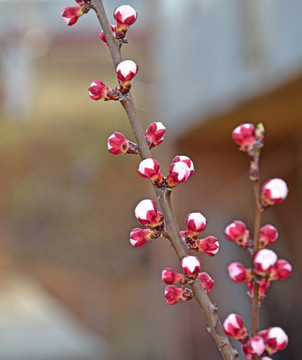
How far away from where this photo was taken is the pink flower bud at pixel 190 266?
Answer: 1.15ft

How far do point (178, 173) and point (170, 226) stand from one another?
0.10 feet

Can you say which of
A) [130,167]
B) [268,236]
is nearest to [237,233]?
[268,236]

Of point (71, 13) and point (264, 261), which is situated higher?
point (71, 13)

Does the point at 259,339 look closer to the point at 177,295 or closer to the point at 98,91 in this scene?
the point at 177,295

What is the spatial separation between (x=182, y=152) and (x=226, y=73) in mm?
696

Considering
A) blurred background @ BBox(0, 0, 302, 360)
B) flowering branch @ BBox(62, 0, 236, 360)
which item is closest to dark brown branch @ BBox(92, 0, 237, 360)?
flowering branch @ BBox(62, 0, 236, 360)

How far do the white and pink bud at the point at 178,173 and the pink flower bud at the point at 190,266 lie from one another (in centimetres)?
4

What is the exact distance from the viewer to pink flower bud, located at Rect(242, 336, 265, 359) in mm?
354

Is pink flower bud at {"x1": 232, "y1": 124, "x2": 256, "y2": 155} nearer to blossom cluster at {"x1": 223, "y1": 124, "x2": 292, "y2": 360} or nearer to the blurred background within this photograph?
blossom cluster at {"x1": 223, "y1": 124, "x2": 292, "y2": 360}

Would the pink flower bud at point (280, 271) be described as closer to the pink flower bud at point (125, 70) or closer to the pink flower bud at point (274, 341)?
the pink flower bud at point (274, 341)

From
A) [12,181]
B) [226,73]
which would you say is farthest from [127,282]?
[226,73]

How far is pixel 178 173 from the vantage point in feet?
1.20

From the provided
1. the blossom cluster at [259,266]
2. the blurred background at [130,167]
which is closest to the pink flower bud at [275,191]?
the blossom cluster at [259,266]

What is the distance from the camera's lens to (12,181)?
5266mm
